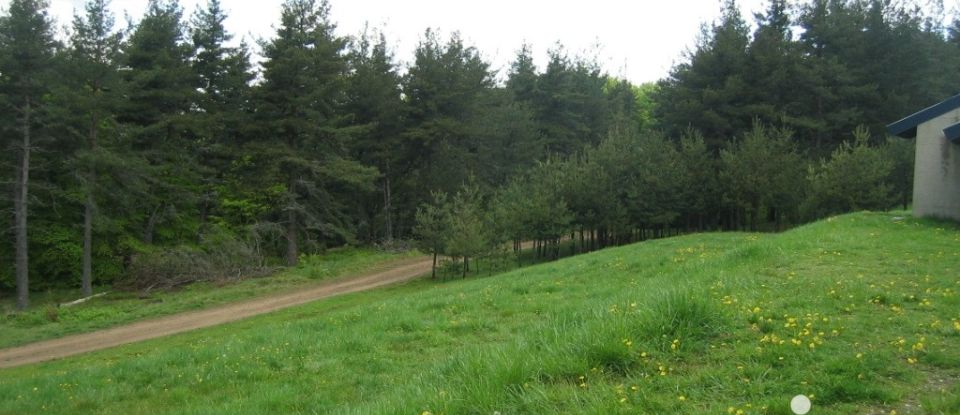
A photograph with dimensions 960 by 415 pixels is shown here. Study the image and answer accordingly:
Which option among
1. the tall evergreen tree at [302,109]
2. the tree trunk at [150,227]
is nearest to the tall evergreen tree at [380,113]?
the tall evergreen tree at [302,109]

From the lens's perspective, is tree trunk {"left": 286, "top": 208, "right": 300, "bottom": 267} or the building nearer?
the building

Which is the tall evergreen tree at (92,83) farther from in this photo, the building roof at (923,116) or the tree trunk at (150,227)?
the building roof at (923,116)

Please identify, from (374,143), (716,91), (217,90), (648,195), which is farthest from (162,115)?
(716,91)

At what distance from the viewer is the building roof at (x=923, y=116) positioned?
1797 cm

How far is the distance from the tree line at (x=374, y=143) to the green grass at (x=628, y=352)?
15802mm

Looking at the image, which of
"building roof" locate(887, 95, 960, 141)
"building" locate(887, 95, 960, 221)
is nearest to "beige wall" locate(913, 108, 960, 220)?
"building" locate(887, 95, 960, 221)

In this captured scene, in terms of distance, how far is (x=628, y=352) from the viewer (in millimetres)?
5133

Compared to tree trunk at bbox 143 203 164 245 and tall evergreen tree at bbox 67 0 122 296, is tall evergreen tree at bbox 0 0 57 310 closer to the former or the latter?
tall evergreen tree at bbox 67 0 122 296

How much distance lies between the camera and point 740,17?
44.9m

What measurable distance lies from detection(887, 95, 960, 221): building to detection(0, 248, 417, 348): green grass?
24.1 metres

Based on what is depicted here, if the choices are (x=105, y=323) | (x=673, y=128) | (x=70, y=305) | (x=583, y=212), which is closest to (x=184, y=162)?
(x=70, y=305)

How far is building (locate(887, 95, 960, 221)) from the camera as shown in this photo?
1756 cm

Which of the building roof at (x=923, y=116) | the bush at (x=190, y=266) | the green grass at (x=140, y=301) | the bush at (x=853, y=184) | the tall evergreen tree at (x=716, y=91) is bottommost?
the green grass at (x=140, y=301)

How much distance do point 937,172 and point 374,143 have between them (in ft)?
104
